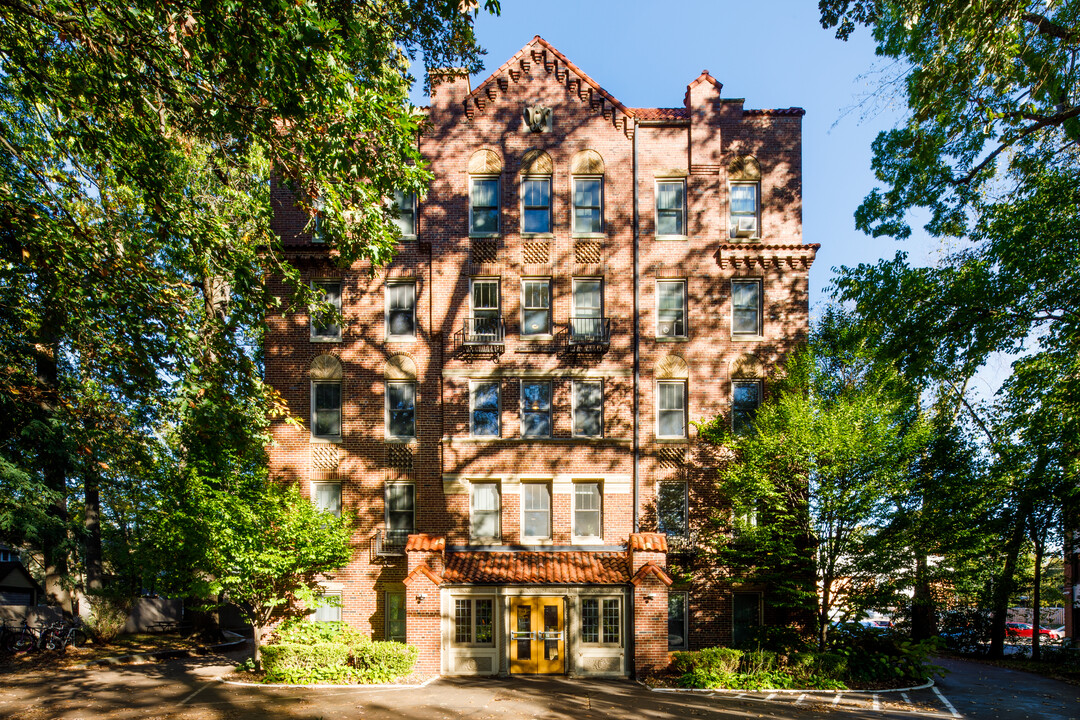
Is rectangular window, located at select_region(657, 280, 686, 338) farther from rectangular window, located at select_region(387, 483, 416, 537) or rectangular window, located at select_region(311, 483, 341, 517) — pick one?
rectangular window, located at select_region(311, 483, 341, 517)

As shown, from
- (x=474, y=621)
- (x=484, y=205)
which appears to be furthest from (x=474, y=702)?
(x=484, y=205)

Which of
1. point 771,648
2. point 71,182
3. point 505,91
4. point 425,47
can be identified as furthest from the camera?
point 505,91

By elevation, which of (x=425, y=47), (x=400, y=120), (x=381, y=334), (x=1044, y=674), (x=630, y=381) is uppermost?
(x=425, y=47)

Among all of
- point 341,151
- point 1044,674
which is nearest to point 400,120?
point 341,151

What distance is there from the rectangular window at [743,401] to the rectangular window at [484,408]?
291 inches

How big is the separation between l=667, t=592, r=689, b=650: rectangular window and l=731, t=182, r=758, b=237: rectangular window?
11538 millimetres

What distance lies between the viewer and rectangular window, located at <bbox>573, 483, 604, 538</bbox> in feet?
68.1

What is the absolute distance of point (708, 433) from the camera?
20547 mm

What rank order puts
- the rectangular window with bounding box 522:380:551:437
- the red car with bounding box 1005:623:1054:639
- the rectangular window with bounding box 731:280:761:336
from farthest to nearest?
the red car with bounding box 1005:623:1054:639, the rectangular window with bounding box 731:280:761:336, the rectangular window with bounding box 522:380:551:437

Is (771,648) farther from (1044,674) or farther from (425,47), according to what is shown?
(425,47)

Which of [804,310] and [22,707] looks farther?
[804,310]

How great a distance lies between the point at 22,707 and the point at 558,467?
13.9 metres

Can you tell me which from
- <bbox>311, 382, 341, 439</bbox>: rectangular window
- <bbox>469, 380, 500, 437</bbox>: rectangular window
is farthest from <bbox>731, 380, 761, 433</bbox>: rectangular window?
→ <bbox>311, 382, 341, 439</bbox>: rectangular window

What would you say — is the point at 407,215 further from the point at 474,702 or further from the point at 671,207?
the point at 474,702
